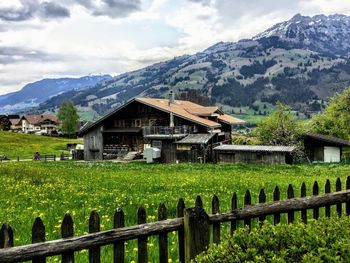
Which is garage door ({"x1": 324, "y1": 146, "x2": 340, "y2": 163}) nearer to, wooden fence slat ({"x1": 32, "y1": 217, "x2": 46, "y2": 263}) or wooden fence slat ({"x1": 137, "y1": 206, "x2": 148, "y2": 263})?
wooden fence slat ({"x1": 137, "y1": 206, "x2": 148, "y2": 263})

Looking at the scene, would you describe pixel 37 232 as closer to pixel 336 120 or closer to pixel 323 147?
pixel 323 147

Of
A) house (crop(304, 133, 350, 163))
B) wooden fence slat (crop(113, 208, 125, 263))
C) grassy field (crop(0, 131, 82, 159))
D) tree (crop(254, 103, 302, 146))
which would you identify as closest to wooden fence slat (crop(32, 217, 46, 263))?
wooden fence slat (crop(113, 208, 125, 263))

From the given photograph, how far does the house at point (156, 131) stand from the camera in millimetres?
60731

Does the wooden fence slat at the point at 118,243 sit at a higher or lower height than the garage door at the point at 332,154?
higher

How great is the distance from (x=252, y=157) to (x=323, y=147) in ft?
52.5

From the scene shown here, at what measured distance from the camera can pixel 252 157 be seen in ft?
184

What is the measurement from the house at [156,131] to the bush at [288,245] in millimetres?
52436

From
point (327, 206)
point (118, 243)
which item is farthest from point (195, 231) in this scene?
point (327, 206)

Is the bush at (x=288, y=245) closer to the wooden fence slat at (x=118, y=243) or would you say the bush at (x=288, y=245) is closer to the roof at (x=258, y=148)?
the wooden fence slat at (x=118, y=243)

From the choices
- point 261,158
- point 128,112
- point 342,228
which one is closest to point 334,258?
point 342,228

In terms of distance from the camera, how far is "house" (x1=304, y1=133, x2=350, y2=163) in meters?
63.5

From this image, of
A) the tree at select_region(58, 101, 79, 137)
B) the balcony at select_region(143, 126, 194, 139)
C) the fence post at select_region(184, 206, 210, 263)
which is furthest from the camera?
the tree at select_region(58, 101, 79, 137)

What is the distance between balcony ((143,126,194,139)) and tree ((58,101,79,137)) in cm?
8394

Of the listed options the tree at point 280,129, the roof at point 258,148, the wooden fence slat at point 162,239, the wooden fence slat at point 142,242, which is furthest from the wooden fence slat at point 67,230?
the tree at point 280,129
